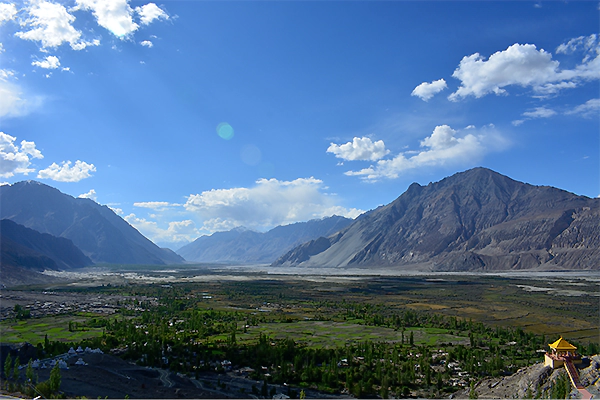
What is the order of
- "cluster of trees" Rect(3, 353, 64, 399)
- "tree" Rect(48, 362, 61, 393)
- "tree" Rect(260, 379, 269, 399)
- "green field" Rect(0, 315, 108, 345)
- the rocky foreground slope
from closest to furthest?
1. the rocky foreground slope
2. "cluster of trees" Rect(3, 353, 64, 399)
3. "tree" Rect(48, 362, 61, 393)
4. "tree" Rect(260, 379, 269, 399)
5. "green field" Rect(0, 315, 108, 345)

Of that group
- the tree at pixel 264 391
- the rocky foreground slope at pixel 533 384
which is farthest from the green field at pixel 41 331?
the rocky foreground slope at pixel 533 384

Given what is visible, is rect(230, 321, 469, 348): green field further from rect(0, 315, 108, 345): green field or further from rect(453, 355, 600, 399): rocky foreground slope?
rect(453, 355, 600, 399): rocky foreground slope

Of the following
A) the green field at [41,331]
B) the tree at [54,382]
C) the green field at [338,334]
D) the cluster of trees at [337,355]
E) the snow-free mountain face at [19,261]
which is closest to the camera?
the tree at [54,382]

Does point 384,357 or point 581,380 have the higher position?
point 581,380

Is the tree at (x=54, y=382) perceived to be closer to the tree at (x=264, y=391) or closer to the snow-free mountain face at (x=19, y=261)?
the tree at (x=264, y=391)

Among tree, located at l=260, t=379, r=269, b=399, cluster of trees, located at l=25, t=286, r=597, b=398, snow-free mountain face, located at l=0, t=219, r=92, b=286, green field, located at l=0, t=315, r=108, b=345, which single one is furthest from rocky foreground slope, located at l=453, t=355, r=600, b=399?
snow-free mountain face, located at l=0, t=219, r=92, b=286

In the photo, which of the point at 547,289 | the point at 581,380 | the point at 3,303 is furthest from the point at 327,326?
the point at 547,289

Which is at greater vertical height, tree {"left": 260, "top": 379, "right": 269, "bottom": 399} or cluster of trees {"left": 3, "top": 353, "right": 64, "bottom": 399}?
cluster of trees {"left": 3, "top": 353, "right": 64, "bottom": 399}

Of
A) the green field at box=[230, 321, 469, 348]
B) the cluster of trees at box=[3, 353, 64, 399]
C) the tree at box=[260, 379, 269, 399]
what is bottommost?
the green field at box=[230, 321, 469, 348]

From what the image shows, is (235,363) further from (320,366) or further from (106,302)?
(106,302)

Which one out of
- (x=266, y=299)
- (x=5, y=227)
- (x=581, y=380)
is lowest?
(x=266, y=299)

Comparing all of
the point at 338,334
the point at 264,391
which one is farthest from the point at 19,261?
the point at 264,391
